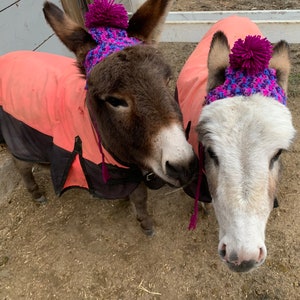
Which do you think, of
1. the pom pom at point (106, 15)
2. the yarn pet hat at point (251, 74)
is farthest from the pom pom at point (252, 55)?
the pom pom at point (106, 15)

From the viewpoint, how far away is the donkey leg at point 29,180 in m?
3.16

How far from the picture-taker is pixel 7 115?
2828 millimetres

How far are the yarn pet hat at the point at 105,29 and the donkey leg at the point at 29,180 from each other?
4.70 ft

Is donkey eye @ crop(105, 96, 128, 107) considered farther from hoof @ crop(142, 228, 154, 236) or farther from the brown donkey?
hoof @ crop(142, 228, 154, 236)

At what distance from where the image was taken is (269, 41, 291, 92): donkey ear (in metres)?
2.09

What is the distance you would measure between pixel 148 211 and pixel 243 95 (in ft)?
5.77

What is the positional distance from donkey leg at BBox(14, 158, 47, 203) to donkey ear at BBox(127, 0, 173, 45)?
1640 millimetres

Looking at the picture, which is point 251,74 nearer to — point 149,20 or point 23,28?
point 149,20

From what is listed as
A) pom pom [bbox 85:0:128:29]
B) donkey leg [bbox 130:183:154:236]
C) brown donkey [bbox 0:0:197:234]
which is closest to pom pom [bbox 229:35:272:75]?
brown donkey [bbox 0:0:197:234]

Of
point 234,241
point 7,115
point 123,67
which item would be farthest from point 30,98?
point 234,241

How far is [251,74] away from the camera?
73.9 inches

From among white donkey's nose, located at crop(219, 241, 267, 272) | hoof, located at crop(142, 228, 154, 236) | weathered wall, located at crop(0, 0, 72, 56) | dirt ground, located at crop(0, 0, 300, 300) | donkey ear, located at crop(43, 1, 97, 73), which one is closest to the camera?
white donkey's nose, located at crop(219, 241, 267, 272)

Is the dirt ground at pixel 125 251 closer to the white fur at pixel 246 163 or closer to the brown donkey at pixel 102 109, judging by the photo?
the brown donkey at pixel 102 109

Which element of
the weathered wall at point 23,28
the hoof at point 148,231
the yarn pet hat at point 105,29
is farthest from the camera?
the weathered wall at point 23,28
